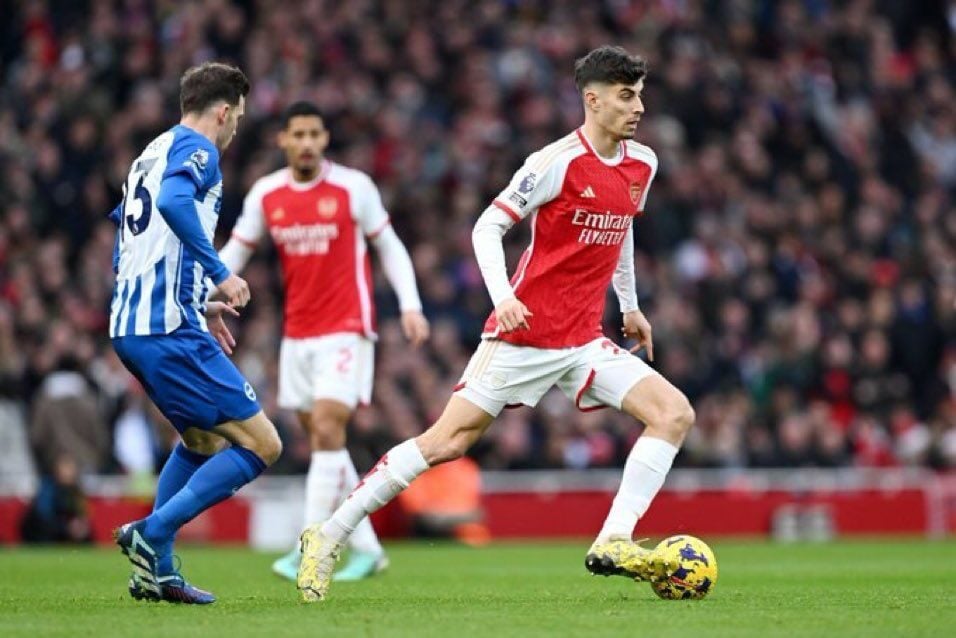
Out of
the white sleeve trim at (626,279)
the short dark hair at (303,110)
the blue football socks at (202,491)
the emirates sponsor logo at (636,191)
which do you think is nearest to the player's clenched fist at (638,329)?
the white sleeve trim at (626,279)

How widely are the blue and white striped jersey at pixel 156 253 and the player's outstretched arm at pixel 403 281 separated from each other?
247cm

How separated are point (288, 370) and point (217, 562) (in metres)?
2.53

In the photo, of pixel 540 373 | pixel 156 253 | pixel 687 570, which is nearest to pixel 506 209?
pixel 540 373

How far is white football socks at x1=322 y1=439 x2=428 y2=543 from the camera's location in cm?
870

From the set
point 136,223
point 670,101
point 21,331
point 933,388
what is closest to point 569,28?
point 670,101

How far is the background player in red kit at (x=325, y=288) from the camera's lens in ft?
37.3

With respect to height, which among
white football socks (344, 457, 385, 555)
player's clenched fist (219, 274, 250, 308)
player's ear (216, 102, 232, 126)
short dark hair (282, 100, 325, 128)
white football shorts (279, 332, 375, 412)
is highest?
short dark hair (282, 100, 325, 128)

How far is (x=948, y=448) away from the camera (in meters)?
19.7

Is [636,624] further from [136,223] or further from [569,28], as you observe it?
[569,28]

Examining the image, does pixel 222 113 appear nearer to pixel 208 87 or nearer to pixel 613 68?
pixel 208 87

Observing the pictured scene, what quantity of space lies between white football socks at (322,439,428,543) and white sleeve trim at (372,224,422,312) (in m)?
2.42

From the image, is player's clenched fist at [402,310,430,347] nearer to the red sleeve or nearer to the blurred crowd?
the red sleeve

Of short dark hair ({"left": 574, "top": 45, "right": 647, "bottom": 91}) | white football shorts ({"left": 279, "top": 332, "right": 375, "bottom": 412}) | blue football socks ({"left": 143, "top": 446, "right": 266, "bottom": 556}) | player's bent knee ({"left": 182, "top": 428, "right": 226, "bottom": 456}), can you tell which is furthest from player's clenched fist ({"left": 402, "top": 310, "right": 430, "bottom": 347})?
blue football socks ({"left": 143, "top": 446, "right": 266, "bottom": 556})

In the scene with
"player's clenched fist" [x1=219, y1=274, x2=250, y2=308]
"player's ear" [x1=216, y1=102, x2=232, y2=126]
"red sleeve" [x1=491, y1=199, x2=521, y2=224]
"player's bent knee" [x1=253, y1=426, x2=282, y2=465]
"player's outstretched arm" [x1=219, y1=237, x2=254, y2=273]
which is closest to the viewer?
"player's clenched fist" [x1=219, y1=274, x2=250, y2=308]
